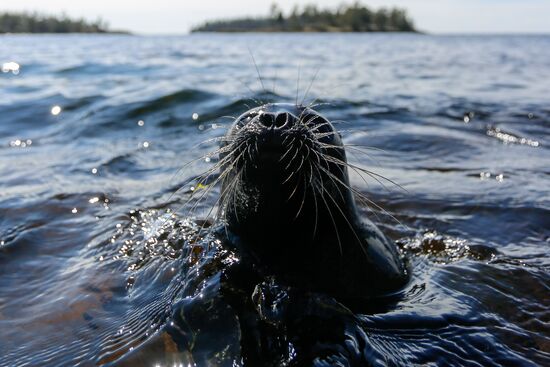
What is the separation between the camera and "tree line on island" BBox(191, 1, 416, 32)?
11050cm

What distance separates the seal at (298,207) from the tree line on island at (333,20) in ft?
356

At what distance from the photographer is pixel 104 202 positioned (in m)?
4.70

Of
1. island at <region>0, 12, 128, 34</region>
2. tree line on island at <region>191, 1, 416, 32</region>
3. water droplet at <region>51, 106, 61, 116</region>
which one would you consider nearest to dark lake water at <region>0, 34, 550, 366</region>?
water droplet at <region>51, 106, 61, 116</region>

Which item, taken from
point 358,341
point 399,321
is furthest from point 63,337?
point 399,321

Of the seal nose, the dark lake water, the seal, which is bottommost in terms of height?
the dark lake water

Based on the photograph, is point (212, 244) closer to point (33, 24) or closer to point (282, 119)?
point (282, 119)

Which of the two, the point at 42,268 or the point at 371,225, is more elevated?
the point at 371,225

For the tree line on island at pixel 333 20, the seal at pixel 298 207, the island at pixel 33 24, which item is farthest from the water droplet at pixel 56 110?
the tree line on island at pixel 333 20

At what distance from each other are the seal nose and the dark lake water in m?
0.61

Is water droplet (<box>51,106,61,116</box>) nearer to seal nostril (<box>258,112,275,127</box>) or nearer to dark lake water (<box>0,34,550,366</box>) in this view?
dark lake water (<box>0,34,550,366</box>)

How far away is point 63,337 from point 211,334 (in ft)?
2.40

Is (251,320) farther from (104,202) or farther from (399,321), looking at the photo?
(104,202)

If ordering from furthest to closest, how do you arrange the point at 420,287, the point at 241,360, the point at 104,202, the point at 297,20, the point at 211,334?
the point at 297,20 → the point at 104,202 → the point at 420,287 → the point at 211,334 → the point at 241,360

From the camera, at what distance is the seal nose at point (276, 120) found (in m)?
2.46
